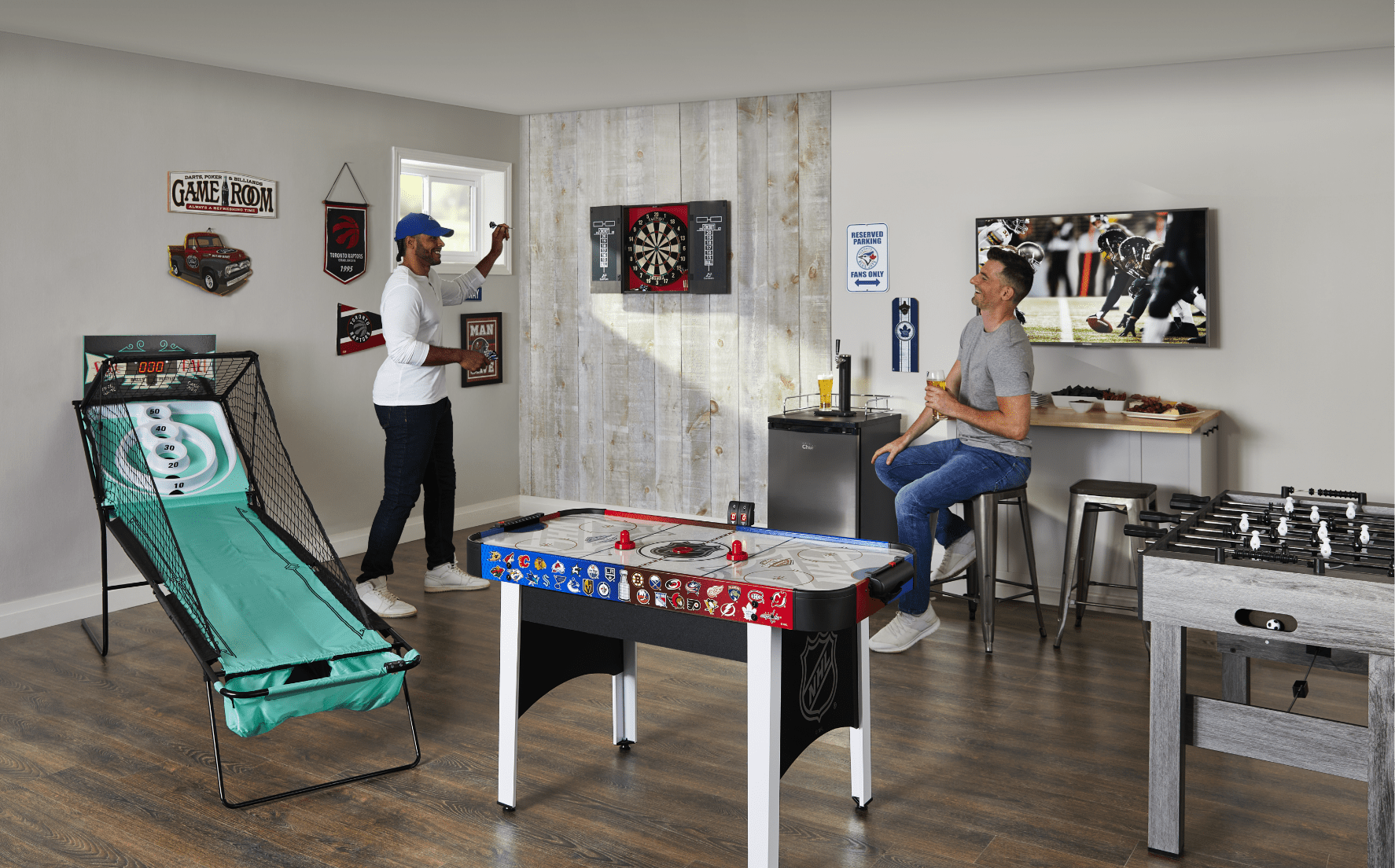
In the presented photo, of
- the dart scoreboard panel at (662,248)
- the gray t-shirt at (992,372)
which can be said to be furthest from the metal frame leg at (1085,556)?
the dart scoreboard panel at (662,248)

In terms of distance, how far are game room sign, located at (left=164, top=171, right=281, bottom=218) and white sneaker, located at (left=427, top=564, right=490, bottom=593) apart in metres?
2.05

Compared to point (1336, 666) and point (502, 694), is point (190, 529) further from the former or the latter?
point (1336, 666)

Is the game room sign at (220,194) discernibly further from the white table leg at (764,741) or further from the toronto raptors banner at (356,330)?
the white table leg at (764,741)

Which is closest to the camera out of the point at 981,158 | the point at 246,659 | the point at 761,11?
the point at 246,659

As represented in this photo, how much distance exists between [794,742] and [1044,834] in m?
0.74

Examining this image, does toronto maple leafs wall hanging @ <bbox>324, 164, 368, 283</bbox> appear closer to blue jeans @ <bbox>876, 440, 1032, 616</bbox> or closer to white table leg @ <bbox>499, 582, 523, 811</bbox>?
blue jeans @ <bbox>876, 440, 1032, 616</bbox>

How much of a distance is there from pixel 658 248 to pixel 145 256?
2790mm

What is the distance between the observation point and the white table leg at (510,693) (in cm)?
311

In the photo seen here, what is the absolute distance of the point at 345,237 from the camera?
6.12 meters

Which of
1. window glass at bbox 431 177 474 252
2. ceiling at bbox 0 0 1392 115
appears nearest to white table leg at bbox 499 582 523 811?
ceiling at bbox 0 0 1392 115

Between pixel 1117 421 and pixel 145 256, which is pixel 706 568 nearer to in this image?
pixel 1117 421

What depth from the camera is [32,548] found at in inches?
194

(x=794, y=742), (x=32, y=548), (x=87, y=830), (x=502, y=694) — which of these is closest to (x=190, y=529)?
(x=32, y=548)

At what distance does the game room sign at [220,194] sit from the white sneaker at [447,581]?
6.74 ft
